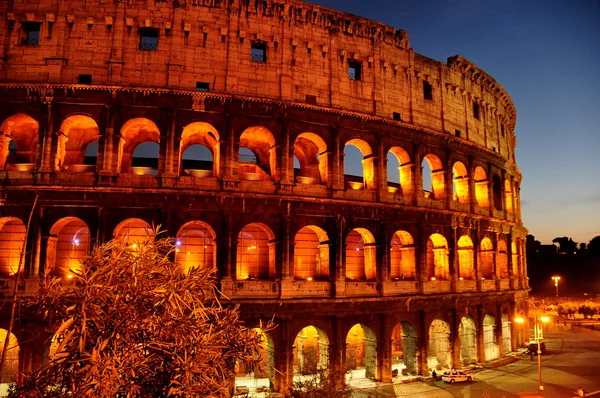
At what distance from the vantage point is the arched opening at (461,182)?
2814cm

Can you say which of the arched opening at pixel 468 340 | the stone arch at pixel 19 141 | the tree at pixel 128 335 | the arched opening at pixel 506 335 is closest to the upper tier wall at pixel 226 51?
the stone arch at pixel 19 141

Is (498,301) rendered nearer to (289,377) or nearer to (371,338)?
(371,338)

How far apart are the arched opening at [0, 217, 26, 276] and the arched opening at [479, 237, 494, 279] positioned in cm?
2510

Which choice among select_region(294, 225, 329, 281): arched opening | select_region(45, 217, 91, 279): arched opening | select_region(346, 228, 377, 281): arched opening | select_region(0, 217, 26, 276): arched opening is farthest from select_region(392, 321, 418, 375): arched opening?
select_region(0, 217, 26, 276): arched opening

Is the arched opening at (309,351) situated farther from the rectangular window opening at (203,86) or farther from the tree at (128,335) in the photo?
the tree at (128,335)

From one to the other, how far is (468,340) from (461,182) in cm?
935

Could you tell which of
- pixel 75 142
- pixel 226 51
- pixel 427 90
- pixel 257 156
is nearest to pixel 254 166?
pixel 257 156

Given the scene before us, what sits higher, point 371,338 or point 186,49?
point 186,49

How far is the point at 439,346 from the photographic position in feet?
85.2

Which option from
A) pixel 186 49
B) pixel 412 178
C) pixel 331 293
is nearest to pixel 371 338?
pixel 331 293

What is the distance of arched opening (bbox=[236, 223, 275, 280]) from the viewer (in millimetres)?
21828

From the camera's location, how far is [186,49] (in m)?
21.1

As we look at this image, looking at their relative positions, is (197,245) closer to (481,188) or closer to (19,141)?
(19,141)

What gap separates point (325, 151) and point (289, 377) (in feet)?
34.4
